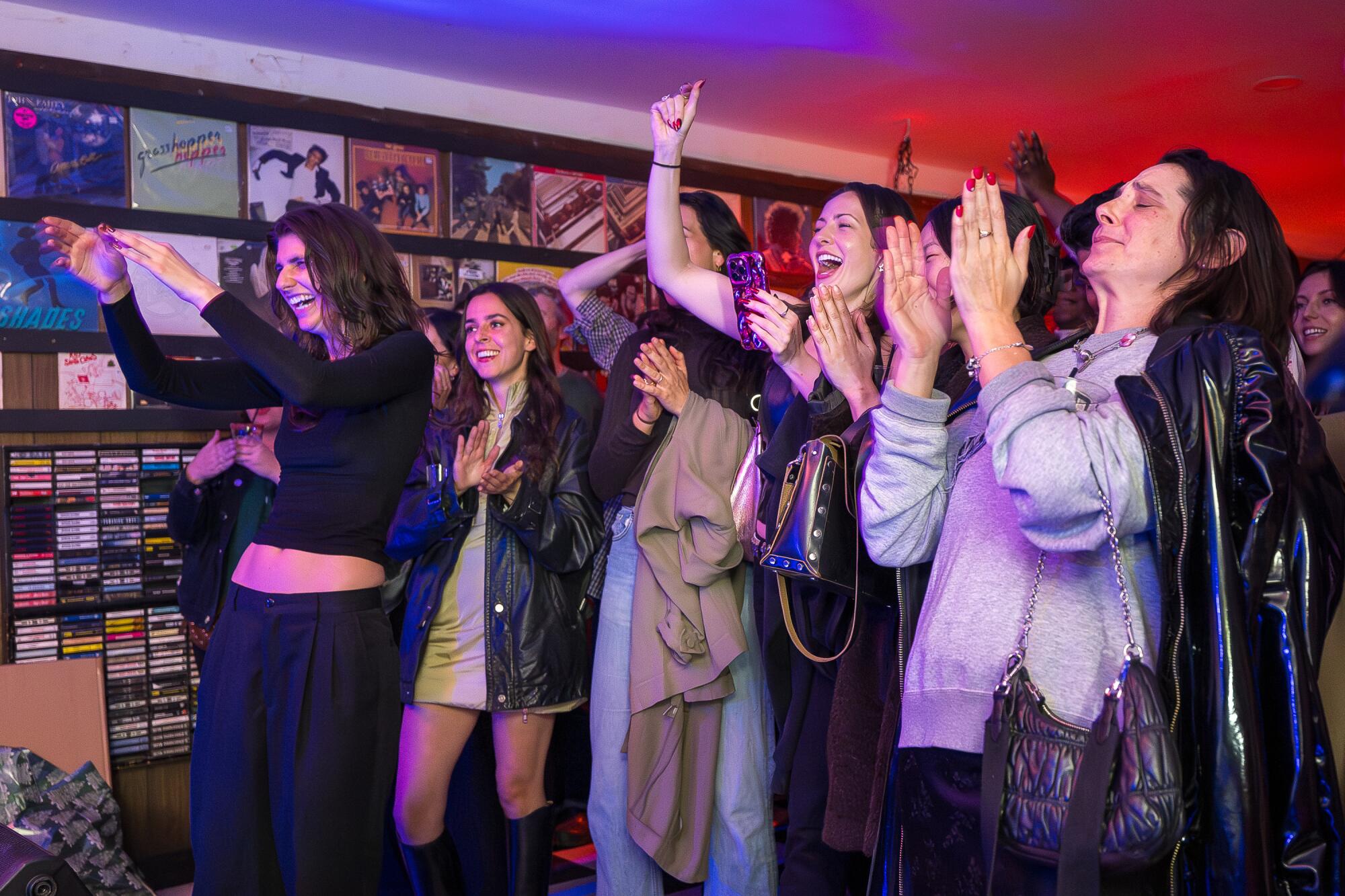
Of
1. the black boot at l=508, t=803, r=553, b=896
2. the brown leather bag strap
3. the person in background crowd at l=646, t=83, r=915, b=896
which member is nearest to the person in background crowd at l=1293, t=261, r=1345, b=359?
the person in background crowd at l=646, t=83, r=915, b=896

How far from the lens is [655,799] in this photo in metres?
2.61

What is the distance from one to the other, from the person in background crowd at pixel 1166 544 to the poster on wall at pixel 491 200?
2.94 metres

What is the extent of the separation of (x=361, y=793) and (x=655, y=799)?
81cm

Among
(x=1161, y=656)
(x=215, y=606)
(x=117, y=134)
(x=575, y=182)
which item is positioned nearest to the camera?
(x=1161, y=656)

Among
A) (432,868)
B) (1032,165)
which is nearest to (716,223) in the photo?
(1032,165)

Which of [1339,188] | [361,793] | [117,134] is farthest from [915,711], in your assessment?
[1339,188]

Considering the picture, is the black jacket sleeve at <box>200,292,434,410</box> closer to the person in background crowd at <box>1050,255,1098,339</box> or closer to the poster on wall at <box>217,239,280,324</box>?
the poster on wall at <box>217,239,280,324</box>

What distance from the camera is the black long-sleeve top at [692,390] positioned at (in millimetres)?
2812

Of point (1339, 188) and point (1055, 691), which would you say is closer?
point (1055, 691)

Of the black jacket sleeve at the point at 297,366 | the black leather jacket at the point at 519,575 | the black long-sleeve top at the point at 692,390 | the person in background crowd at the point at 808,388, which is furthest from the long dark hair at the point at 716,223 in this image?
the black jacket sleeve at the point at 297,366

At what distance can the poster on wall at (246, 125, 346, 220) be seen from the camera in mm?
3736

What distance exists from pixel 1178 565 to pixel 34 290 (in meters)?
3.37

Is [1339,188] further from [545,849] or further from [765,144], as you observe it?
[545,849]

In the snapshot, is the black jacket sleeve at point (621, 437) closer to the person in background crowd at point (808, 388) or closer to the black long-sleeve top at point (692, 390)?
the black long-sleeve top at point (692, 390)
